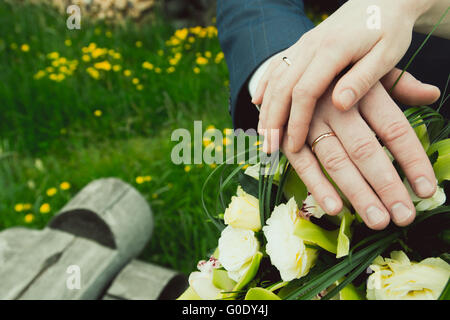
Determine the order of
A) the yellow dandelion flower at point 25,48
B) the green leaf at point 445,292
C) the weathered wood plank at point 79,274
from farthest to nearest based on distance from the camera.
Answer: the yellow dandelion flower at point 25,48, the weathered wood plank at point 79,274, the green leaf at point 445,292

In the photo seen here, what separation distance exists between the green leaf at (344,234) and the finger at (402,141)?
10 centimetres

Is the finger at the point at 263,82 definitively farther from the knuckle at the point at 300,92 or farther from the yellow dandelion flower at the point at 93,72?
the yellow dandelion flower at the point at 93,72

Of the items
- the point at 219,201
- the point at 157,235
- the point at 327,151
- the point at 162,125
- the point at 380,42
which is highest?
the point at 380,42

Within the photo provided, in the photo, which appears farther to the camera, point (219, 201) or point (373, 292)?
point (219, 201)

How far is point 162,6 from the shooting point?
356cm

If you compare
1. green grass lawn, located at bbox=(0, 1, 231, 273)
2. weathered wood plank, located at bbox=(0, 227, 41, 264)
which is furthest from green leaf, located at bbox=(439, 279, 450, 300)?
weathered wood plank, located at bbox=(0, 227, 41, 264)

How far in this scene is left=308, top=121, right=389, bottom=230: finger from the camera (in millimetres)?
549

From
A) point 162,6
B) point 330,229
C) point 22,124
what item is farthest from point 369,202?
point 162,6

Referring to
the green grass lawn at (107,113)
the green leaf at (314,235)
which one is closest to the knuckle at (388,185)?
the green leaf at (314,235)

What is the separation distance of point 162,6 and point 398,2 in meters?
3.19

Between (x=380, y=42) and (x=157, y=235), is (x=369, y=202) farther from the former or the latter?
(x=157, y=235)

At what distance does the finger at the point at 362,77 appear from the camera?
0.65m

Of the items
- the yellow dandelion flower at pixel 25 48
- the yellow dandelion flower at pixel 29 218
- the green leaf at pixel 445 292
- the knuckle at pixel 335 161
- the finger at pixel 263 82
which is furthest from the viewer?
the yellow dandelion flower at pixel 25 48

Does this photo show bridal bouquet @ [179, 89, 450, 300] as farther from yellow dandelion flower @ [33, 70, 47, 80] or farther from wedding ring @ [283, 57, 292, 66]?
yellow dandelion flower @ [33, 70, 47, 80]
